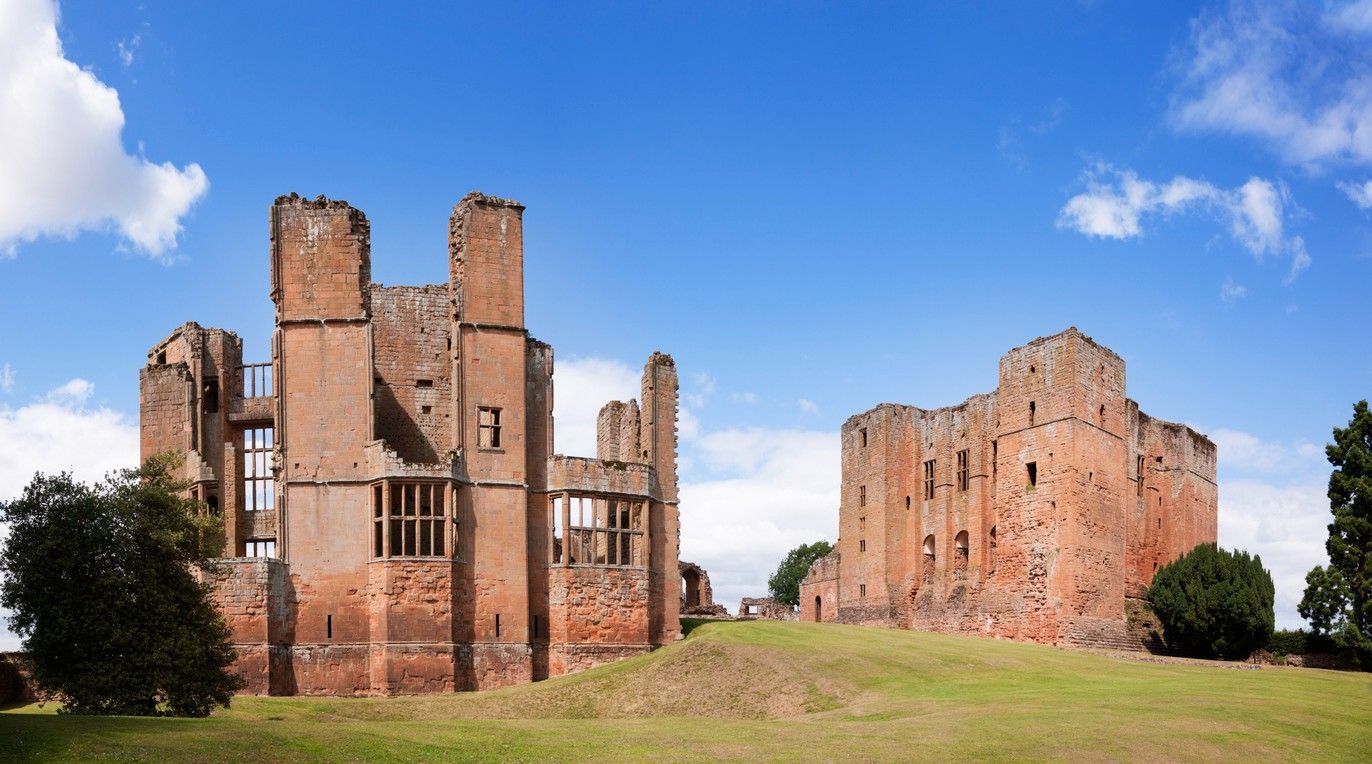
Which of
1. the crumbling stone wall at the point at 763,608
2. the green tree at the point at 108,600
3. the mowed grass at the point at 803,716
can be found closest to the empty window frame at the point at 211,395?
the mowed grass at the point at 803,716

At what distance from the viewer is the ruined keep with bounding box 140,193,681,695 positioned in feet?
140

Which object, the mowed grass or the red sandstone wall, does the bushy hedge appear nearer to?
the mowed grass

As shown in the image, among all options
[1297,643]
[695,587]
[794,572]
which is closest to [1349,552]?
[1297,643]

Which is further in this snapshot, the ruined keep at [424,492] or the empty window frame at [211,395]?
the empty window frame at [211,395]

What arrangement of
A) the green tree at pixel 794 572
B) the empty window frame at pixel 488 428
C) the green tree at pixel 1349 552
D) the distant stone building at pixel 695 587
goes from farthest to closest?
the green tree at pixel 794 572 → the distant stone building at pixel 695 587 → the green tree at pixel 1349 552 → the empty window frame at pixel 488 428

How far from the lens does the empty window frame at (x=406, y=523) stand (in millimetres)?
42938

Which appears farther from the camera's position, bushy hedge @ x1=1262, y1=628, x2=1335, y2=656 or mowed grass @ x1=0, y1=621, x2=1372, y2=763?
bushy hedge @ x1=1262, y1=628, x2=1335, y2=656

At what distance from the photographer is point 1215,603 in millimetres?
62375

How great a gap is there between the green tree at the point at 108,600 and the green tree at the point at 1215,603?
45834 millimetres

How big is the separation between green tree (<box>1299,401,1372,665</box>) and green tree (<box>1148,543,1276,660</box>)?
7.90 ft

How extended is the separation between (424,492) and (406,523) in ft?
5.51

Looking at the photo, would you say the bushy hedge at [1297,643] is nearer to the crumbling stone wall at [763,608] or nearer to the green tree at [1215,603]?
the green tree at [1215,603]

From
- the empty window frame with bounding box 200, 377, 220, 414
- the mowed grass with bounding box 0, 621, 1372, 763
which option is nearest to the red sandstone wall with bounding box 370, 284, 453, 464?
the empty window frame with bounding box 200, 377, 220, 414

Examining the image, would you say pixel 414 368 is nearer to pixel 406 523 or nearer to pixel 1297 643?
pixel 406 523
